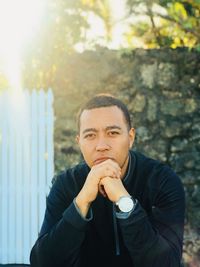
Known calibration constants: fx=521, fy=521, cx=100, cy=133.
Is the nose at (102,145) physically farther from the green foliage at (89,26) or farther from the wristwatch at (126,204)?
the green foliage at (89,26)

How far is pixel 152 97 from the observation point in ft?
17.3

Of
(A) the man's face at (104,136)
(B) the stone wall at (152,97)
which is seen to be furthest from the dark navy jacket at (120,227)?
(B) the stone wall at (152,97)

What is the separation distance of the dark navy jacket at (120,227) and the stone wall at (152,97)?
2.69 meters

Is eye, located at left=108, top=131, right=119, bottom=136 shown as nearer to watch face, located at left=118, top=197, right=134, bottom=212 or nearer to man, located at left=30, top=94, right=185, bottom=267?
man, located at left=30, top=94, right=185, bottom=267

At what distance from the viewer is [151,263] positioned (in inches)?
83.0

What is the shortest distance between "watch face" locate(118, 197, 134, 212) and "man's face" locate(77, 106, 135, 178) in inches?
9.4

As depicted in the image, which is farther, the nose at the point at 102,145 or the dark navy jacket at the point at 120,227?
the nose at the point at 102,145

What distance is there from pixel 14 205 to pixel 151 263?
382 cm

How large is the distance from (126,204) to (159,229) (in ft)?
0.68

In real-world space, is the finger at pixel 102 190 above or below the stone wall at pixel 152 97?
below

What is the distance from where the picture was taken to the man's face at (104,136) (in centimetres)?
231

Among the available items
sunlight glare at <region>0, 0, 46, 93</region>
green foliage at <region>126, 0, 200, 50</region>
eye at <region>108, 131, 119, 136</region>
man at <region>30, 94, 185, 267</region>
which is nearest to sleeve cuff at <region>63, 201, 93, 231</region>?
man at <region>30, 94, 185, 267</region>

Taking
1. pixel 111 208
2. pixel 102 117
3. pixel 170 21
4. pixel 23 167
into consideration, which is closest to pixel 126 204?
pixel 111 208

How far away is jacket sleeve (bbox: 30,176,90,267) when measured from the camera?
217 cm
